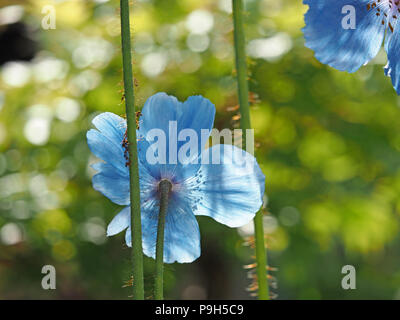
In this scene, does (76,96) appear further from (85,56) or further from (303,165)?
(303,165)

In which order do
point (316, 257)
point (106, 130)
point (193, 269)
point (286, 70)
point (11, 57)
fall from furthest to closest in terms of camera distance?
point (11, 57) → point (193, 269) → point (316, 257) → point (286, 70) → point (106, 130)

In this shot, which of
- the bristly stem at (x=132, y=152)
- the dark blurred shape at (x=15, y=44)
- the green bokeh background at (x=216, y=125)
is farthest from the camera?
the dark blurred shape at (x=15, y=44)

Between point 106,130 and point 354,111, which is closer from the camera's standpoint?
point 106,130

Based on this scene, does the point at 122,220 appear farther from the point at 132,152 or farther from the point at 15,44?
the point at 15,44

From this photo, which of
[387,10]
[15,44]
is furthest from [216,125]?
[387,10]

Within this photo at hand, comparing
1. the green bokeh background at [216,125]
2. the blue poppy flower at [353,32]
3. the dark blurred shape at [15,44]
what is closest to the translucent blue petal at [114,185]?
the blue poppy flower at [353,32]

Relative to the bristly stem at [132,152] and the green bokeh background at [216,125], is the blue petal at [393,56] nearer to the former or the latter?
the bristly stem at [132,152]

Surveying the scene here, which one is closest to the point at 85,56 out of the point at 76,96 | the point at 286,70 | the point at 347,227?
the point at 76,96
